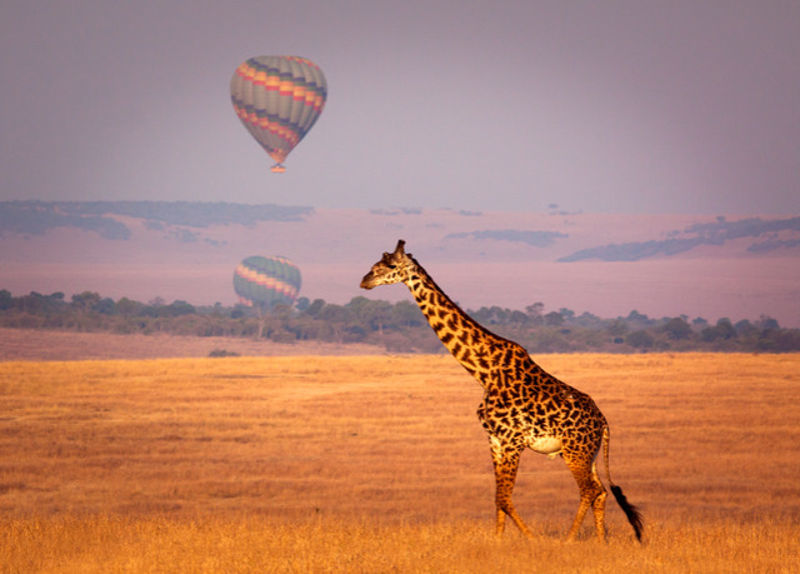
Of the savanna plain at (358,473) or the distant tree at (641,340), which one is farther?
the distant tree at (641,340)

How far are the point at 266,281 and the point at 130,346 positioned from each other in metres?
29.0

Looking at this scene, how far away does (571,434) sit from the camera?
12883 mm

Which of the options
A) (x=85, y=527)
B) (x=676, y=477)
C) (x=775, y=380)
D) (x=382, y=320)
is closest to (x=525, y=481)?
(x=676, y=477)

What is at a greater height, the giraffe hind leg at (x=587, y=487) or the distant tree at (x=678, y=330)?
the distant tree at (x=678, y=330)

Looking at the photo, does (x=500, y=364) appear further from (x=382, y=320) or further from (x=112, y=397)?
(x=382, y=320)

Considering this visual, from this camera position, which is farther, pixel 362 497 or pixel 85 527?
pixel 362 497

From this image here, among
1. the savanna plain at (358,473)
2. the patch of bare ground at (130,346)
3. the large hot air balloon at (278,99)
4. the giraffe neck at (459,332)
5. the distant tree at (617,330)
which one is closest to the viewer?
the giraffe neck at (459,332)

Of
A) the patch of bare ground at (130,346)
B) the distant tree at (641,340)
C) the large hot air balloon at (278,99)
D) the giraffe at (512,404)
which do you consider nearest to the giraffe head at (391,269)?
the giraffe at (512,404)

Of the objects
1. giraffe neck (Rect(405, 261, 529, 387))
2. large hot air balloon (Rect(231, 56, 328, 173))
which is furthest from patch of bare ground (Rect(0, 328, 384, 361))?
giraffe neck (Rect(405, 261, 529, 387))

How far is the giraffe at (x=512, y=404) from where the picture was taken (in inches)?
507

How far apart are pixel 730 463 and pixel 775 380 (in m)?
28.1

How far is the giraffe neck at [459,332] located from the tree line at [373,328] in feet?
500

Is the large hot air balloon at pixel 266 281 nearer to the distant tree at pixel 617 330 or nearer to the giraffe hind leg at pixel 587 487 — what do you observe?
the distant tree at pixel 617 330

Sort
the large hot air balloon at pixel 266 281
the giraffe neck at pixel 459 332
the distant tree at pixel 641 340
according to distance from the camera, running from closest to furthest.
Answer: the giraffe neck at pixel 459 332, the distant tree at pixel 641 340, the large hot air balloon at pixel 266 281
